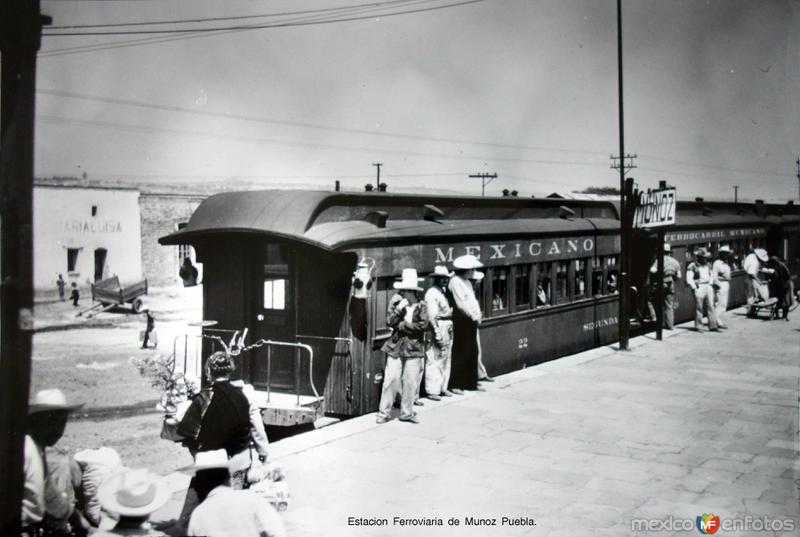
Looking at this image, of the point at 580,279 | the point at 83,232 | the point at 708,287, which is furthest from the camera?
the point at 708,287

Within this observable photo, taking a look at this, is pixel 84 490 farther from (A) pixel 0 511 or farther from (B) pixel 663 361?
(B) pixel 663 361

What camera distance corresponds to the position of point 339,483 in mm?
6414

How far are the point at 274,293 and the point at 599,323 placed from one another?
812 cm

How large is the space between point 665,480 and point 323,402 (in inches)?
149

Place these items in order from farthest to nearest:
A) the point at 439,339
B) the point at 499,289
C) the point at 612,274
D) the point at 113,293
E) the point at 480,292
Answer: the point at 612,274 < the point at 499,289 < the point at 480,292 < the point at 439,339 < the point at 113,293

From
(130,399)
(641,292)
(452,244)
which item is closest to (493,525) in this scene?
(452,244)

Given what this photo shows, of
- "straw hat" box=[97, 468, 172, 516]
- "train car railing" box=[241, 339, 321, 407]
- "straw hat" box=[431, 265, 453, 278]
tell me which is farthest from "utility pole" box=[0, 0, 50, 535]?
"straw hat" box=[431, 265, 453, 278]

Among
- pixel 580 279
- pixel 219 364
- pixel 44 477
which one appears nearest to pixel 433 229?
pixel 580 279

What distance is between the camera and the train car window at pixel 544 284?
1293 cm

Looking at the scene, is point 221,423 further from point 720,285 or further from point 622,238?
point 720,285

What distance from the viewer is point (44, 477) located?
13.0ft

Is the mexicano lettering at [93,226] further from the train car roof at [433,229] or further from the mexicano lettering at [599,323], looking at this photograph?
the mexicano lettering at [599,323]

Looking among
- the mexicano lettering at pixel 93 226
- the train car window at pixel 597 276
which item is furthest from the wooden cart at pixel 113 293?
the train car window at pixel 597 276

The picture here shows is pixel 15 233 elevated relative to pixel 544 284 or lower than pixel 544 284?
elevated
